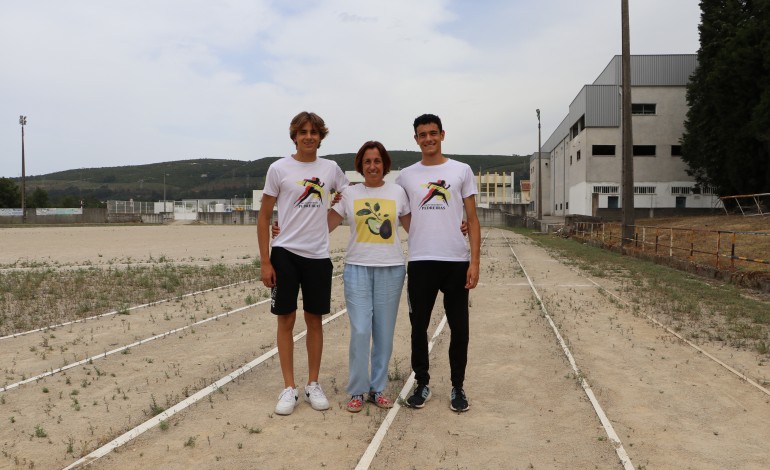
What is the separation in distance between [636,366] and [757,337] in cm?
208

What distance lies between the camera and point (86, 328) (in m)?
7.20

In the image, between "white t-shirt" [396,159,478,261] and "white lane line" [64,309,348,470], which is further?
"white t-shirt" [396,159,478,261]

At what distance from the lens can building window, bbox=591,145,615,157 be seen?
48.6m

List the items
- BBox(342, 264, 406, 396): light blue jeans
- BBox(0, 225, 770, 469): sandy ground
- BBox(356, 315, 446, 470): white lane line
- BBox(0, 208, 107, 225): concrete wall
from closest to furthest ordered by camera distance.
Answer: BBox(356, 315, 446, 470): white lane line, BBox(0, 225, 770, 469): sandy ground, BBox(342, 264, 406, 396): light blue jeans, BBox(0, 208, 107, 225): concrete wall

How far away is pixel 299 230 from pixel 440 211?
0.96 metres

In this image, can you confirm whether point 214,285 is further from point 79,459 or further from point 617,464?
point 617,464

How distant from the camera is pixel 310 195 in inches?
162

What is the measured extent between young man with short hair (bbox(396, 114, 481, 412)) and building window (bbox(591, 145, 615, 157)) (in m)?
47.8

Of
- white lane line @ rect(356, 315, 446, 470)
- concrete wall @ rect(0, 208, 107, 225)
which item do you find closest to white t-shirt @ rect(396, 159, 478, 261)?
white lane line @ rect(356, 315, 446, 470)

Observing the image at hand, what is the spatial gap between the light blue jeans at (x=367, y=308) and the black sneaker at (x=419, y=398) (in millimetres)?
314

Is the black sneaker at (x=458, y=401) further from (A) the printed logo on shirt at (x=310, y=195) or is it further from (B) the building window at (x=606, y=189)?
(B) the building window at (x=606, y=189)

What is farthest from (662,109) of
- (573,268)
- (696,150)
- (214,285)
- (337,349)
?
(337,349)

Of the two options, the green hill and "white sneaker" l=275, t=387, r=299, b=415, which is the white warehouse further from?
the green hill

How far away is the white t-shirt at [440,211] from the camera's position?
4023 millimetres
